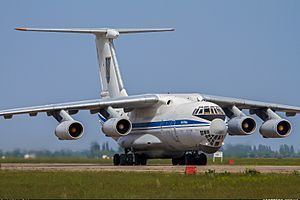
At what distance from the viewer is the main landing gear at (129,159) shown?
36.2 m

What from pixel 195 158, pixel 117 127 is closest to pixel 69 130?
pixel 117 127

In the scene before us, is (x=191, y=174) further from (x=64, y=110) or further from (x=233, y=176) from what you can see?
(x=64, y=110)

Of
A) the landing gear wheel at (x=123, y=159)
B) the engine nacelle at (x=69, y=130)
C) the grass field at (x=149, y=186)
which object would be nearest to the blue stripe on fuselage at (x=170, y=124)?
the landing gear wheel at (x=123, y=159)

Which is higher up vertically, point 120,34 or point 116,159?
point 120,34

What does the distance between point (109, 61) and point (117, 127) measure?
838cm

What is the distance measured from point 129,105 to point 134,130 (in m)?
1.82

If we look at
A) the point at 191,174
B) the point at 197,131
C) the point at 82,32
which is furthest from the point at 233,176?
the point at 82,32

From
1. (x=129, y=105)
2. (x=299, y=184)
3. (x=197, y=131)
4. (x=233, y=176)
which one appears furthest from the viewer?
(x=129, y=105)

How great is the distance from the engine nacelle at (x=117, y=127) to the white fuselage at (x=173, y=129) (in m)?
1.93

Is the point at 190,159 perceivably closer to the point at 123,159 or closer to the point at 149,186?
the point at 123,159

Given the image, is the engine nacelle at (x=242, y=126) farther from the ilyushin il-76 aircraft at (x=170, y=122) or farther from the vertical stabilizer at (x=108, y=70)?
the vertical stabilizer at (x=108, y=70)

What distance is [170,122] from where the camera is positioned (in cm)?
3403

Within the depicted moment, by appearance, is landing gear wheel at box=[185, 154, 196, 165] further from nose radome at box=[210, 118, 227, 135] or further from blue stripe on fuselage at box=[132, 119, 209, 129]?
nose radome at box=[210, 118, 227, 135]

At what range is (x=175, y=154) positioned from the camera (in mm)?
35750
